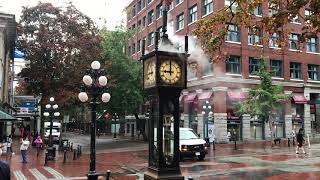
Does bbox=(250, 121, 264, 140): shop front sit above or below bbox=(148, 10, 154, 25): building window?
below

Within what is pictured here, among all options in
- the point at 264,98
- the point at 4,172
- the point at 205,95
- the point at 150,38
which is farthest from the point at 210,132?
the point at 4,172

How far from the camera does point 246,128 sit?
41.6 meters

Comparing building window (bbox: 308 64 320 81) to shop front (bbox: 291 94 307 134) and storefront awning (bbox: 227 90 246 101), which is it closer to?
shop front (bbox: 291 94 307 134)

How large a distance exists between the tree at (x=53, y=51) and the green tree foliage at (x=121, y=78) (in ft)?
15.4

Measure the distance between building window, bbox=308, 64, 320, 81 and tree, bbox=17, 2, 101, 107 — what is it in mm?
25658

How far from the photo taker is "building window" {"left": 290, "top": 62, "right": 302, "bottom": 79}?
152 feet

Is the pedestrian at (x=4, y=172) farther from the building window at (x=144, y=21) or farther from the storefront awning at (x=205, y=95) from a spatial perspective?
the building window at (x=144, y=21)

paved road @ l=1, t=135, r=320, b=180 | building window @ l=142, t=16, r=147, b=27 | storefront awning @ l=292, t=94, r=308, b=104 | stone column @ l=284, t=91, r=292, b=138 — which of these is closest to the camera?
paved road @ l=1, t=135, r=320, b=180

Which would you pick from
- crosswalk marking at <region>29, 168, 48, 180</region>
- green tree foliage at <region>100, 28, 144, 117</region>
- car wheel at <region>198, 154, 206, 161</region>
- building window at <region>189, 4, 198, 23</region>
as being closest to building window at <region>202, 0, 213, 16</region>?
building window at <region>189, 4, 198, 23</region>

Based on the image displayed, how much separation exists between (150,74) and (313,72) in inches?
1650

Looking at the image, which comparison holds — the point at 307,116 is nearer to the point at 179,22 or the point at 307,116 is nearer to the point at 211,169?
the point at 179,22

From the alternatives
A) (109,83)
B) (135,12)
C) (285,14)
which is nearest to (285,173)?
(285,14)

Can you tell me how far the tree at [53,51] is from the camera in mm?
35062

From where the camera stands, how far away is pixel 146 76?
34.9ft
